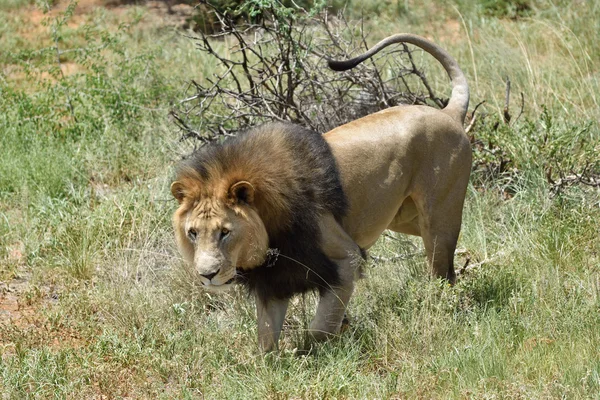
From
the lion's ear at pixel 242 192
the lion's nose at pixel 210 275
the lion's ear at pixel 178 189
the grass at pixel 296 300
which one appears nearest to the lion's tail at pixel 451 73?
the grass at pixel 296 300

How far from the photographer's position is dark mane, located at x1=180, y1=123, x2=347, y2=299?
455cm

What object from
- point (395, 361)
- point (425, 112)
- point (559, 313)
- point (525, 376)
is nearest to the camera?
point (525, 376)

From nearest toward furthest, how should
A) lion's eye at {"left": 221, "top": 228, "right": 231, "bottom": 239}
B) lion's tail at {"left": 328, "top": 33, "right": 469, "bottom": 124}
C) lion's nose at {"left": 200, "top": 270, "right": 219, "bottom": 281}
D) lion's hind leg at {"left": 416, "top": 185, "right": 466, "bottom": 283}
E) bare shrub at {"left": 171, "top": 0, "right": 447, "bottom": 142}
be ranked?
lion's nose at {"left": 200, "top": 270, "right": 219, "bottom": 281} < lion's eye at {"left": 221, "top": 228, "right": 231, "bottom": 239} < lion's hind leg at {"left": 416, "top": 185, "right": 466, "bottom": 283} < lion's tail at {"left": 328, "top": 33, "right": 469, "bottom": 124} < bare shrub at {"left": 171, "top": 0, "right": 447, "bottom": 142}

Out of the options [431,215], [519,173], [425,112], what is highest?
[425,112]

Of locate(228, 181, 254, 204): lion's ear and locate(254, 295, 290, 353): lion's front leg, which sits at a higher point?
locate(228, 181, 254, 204): lion's ear

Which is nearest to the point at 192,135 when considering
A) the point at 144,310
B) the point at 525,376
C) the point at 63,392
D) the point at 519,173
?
the point at 144,310

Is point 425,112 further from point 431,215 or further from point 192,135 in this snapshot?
point 192,135

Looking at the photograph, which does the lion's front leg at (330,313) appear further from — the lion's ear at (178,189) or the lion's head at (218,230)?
the lion's ear at (178,189)

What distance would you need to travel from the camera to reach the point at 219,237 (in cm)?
436

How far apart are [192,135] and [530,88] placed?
3.22 m

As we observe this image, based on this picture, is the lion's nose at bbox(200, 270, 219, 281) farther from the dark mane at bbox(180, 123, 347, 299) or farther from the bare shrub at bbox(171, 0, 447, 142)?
the bare shrub at bbox(171, 0, 447, 142)

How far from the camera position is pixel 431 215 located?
17.7ft

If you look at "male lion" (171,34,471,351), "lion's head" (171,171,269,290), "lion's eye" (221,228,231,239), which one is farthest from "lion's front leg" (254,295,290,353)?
"lion's eye" (221,228,231,239)

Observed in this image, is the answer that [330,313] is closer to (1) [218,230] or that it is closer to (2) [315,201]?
(2) [315,201]
